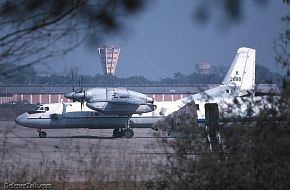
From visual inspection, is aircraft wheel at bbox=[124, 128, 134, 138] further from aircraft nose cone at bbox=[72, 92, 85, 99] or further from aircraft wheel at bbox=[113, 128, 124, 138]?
aircraft nose cone at bbox=[72, 92, 85, 99]

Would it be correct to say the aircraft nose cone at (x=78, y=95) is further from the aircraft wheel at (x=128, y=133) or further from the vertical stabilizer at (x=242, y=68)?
the vertical stabilizer at (x=242, y=68)

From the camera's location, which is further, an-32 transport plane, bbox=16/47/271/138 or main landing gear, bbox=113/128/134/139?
an-32 transport plane, bbox=16/47/271/138

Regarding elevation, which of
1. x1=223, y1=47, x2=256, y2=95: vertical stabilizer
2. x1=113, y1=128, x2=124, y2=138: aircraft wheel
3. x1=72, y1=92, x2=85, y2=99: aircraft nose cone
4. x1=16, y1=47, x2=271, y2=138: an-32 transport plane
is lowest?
x1=113, y1=128, x2=124, y2=138: aircraft wheel

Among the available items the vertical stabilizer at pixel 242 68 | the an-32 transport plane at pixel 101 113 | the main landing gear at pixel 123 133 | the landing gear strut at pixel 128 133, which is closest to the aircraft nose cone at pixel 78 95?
the an-32 transport plane at pixel 101 113

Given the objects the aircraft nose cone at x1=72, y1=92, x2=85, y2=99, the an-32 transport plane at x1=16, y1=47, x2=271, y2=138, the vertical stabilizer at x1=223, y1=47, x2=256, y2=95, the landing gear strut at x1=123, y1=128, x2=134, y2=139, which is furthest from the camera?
the vertical stabilizer at x1=223, y1=47, x2=256, y2=95

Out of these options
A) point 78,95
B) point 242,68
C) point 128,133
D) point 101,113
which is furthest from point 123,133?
point 242,68

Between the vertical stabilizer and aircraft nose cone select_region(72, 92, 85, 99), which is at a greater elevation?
the vertical stabilizer

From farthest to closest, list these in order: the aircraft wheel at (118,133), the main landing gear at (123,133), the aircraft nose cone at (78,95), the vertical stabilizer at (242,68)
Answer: the vertical stabilizer at (242,68) < the aircraft nose cone at (78,95) < the aircraft wheel at (118,133) < the main landing gear at (123,133)

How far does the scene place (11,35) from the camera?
424 centimetres

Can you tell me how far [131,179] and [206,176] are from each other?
120 inches

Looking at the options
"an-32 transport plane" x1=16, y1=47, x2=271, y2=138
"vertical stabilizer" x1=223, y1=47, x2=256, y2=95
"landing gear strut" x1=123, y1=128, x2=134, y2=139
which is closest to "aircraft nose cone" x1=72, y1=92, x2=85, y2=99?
"an-32 transport plane" x1=16, y1=47, x2=271, y2=138

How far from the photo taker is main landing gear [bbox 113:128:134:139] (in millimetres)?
38009

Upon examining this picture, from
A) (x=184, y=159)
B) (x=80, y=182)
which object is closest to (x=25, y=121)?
(x=80, y=182)

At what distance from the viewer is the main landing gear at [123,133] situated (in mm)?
38009
